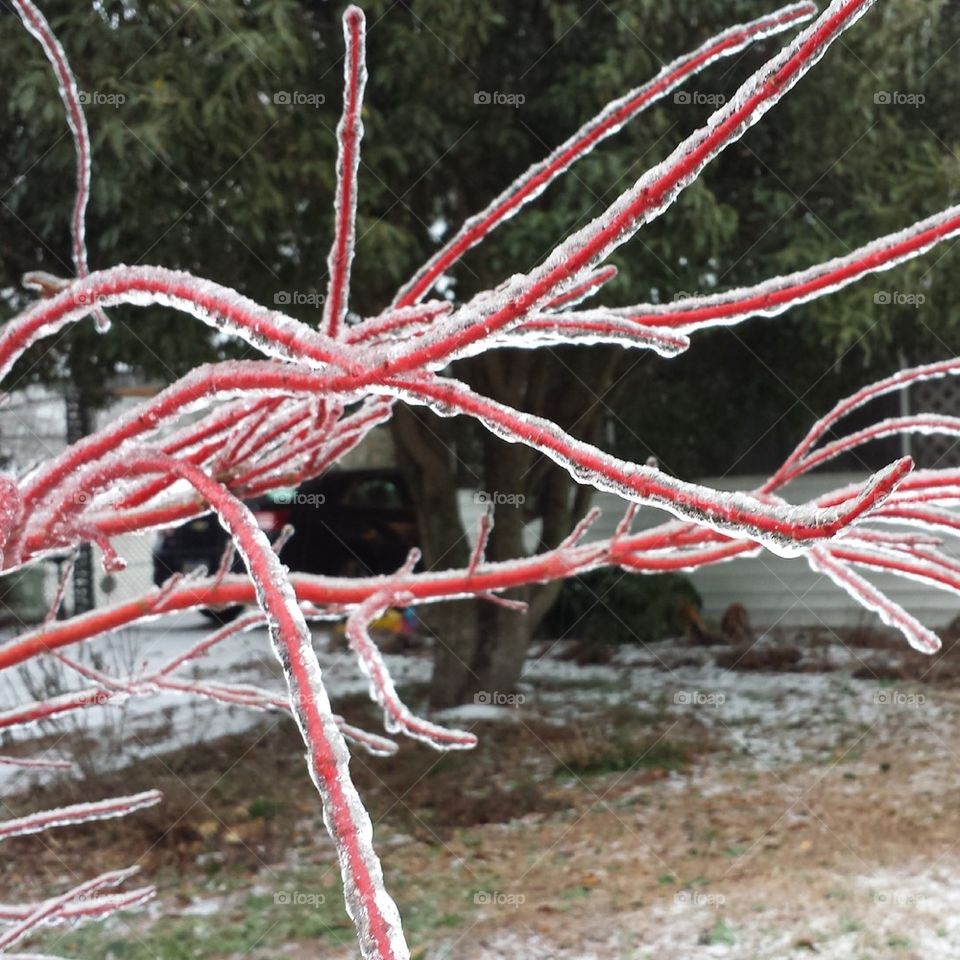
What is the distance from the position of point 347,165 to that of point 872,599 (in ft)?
1.92

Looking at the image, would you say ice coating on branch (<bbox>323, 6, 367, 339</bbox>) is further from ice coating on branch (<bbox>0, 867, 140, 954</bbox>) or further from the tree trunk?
the tree trunk

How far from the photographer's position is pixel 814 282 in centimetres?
68

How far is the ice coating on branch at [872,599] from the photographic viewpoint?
907 mm

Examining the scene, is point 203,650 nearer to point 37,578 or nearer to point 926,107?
point 926,107

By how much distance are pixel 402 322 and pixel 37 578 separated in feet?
35.7

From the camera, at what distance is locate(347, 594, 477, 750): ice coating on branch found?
0.83 meters

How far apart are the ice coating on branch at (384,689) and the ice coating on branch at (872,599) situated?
328 mm

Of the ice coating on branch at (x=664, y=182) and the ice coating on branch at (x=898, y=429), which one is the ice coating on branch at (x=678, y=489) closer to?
the ice coating on branch at (x=664, y=182)

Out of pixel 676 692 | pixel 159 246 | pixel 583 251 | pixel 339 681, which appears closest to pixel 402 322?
pixel 583 251

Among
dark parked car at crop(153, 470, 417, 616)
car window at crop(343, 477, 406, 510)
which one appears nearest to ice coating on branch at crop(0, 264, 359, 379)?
→ dark parked car at crop(153, 470, 417, 616)

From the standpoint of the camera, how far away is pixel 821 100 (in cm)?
539

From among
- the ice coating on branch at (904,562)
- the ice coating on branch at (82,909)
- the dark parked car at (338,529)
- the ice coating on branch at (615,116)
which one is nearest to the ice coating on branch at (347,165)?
the ice coating on branch at (615,116)

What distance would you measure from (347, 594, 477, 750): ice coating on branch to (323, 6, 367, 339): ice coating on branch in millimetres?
252

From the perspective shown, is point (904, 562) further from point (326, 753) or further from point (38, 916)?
point (38, 916)
